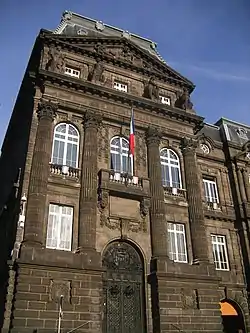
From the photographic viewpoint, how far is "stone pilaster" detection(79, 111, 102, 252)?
64.0 ft

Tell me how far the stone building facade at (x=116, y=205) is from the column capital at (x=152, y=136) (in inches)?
3.3

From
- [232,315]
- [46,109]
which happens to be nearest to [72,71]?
[46,109]

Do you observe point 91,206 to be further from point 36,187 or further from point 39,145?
point 39,145

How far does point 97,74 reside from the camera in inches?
997

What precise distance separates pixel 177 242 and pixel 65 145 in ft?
32.5

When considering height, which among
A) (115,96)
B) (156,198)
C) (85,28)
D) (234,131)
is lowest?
(156,198)

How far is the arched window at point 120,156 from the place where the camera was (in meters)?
23.2

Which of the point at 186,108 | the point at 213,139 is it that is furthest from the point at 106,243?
the point at 213,139

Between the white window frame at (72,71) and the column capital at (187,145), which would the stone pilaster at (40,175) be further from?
the column capital at (187,145)

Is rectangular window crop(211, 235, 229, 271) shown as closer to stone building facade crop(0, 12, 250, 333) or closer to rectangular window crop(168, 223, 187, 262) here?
stone building facade crop(0, 12, 250, 333)

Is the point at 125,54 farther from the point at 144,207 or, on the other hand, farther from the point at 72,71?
the point at 144,207

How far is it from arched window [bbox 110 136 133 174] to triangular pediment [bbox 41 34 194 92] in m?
7.06

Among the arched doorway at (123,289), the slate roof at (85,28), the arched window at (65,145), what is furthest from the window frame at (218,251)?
the slate roof at (85,28)

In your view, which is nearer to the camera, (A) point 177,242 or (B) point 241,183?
(A) point 177,242
